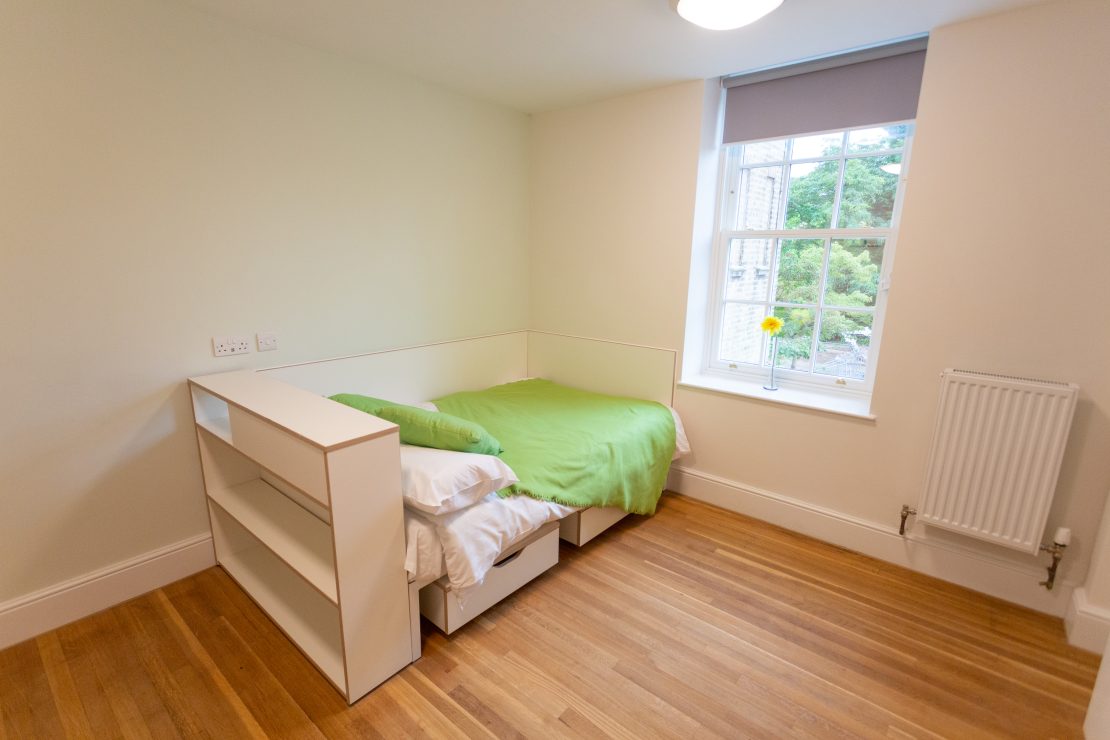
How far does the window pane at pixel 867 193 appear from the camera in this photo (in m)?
2.49

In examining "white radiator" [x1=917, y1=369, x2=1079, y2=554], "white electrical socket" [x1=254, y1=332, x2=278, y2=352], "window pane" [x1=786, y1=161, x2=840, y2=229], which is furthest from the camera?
"window pane" [x1=786, y1=161, x2=840, y2=229]

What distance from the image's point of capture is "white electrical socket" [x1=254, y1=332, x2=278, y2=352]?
90.9 inches

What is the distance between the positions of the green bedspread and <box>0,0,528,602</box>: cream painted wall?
2.92 ft

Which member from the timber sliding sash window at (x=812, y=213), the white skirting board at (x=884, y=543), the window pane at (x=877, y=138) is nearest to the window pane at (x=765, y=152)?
the timber sliding sash window at (x=812, y=213)

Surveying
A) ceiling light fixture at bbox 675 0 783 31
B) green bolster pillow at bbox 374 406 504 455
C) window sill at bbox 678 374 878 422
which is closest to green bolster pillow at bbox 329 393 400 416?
green bolster pillow at bbox 374 406 504 455

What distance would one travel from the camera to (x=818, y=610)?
207cm

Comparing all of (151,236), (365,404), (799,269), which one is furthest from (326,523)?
(799,269)

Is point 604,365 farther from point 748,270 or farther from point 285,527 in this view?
point 285,527

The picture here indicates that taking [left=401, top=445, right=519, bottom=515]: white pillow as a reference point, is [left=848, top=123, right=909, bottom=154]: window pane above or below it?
above

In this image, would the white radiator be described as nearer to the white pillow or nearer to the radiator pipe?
→ the radiator pipe

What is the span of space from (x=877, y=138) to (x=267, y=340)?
3176 millimetres

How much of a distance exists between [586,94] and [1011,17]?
192cm

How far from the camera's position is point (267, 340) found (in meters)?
2.33

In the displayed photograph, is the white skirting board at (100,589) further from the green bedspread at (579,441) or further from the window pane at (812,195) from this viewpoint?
the window pane at (812,195)
